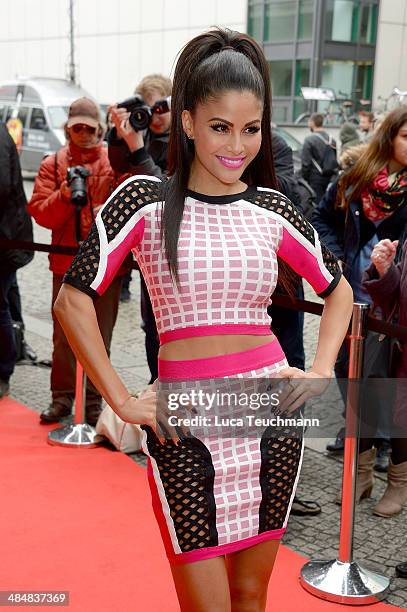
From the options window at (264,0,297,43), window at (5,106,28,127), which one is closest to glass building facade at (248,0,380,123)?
window at (264,0,297,43)

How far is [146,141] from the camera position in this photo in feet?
Result: 15.1

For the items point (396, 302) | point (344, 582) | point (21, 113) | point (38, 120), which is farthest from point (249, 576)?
point (21, 113)

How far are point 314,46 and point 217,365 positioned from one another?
24.6 meters

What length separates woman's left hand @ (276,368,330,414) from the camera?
2074mm

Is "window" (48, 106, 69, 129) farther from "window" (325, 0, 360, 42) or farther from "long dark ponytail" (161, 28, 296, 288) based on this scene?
"long dark ponytail" (161, 28, 296, 288)

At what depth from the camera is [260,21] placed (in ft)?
85.6

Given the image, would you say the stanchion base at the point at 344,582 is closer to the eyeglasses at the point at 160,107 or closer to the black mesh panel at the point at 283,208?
the black mesh panel at the point at 283,208

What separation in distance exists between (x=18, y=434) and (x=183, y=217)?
3.09 m

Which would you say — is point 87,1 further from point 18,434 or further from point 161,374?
point 161,374

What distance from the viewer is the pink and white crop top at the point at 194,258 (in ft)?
6.59

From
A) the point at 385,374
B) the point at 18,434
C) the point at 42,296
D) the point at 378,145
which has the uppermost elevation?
the point at 378,145

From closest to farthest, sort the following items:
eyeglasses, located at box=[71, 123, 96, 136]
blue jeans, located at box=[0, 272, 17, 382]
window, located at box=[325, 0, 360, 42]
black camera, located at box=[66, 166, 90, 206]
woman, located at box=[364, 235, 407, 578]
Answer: woman, located at box=[364, 235, 407, 578], black camera, located at box=[66, 166, 90, 206], eyeglasses, located at box=[71, 123, 96, 136], blue jeans, located at box=[0, 272, 17, 382], window, located at box=[325, 0, 360, 42]

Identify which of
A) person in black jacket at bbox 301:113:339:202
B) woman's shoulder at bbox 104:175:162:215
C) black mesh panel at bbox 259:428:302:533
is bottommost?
person in black jacket at bbox 301:113:339:202

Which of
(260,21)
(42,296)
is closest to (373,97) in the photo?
(260,21)
